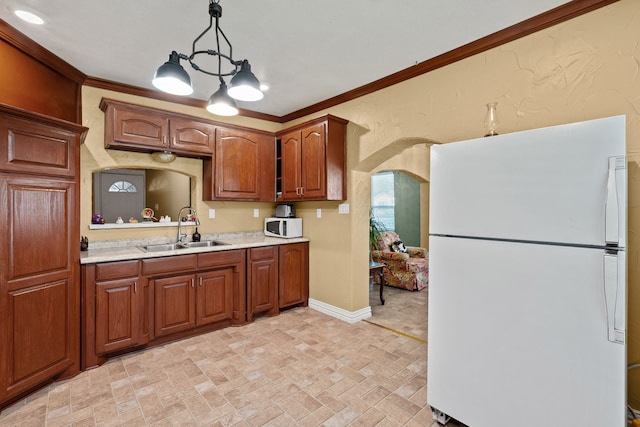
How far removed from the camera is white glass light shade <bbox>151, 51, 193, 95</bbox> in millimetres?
1656

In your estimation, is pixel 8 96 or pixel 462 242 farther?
pixel 8 96

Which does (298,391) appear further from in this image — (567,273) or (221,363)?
(567,273)

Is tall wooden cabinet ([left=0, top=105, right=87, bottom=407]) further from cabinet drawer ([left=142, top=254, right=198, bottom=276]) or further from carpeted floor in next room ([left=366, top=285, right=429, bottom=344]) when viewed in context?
carpeted floor in next room ([left=366, top=285, right=429, bottom=344])

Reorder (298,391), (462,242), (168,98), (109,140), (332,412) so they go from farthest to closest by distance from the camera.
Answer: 1. (168,98)
2. (109,140)
3. (298,391)
4. (332,412)
5. (462,242)

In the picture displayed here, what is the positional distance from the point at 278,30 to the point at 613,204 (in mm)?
2163

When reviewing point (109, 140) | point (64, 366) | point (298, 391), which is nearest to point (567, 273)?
point (298, 391)

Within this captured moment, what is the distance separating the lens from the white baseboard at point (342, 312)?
136 inches

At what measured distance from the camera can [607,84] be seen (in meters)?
1.80

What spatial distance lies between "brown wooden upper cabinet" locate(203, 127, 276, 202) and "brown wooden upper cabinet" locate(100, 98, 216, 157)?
0.54 feet

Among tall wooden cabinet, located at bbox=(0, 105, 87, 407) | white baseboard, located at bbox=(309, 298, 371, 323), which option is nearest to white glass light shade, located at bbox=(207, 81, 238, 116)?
tall wooden cabinet, located at bbox=(0, 105, 87, 407)

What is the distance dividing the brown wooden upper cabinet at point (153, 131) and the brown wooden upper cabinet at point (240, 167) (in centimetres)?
16

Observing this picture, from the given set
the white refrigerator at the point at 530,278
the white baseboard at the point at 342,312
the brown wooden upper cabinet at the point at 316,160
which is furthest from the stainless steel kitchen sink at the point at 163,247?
the white refrigerator at the point at 530,278

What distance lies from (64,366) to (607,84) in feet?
13.3

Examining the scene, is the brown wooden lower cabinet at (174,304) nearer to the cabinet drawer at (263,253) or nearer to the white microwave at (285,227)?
the cabinet drawer at (263,253)
